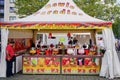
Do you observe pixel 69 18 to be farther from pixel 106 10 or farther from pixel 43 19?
pixel 106 10

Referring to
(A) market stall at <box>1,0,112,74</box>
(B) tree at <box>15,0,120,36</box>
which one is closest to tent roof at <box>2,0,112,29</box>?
(A) market stall at <box>1,0,112,74</box>

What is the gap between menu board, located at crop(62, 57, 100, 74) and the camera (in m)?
17.0

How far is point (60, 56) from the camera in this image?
17.0m

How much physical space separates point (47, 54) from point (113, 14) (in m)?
32.5

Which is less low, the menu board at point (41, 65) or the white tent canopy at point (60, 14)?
the white tent canopy at point (60, 14)

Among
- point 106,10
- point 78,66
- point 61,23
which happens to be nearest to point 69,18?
point 61,23

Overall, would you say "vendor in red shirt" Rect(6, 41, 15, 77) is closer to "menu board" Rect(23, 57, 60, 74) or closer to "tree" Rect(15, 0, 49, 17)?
"menu board" Rect(23, 57, 60, 74)

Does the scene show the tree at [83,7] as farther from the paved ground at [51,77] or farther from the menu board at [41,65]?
the paved ground at [51,77]

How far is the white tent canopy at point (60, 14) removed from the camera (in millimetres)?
17447

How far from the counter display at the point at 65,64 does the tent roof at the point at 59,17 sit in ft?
5.77

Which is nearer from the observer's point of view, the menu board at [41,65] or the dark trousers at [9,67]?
the dark trousers at [9,67]

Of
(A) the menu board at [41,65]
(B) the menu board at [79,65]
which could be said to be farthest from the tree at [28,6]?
(B) the menu board at [79,65]

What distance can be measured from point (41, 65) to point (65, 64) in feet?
4.06

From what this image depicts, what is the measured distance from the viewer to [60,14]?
18438mm
